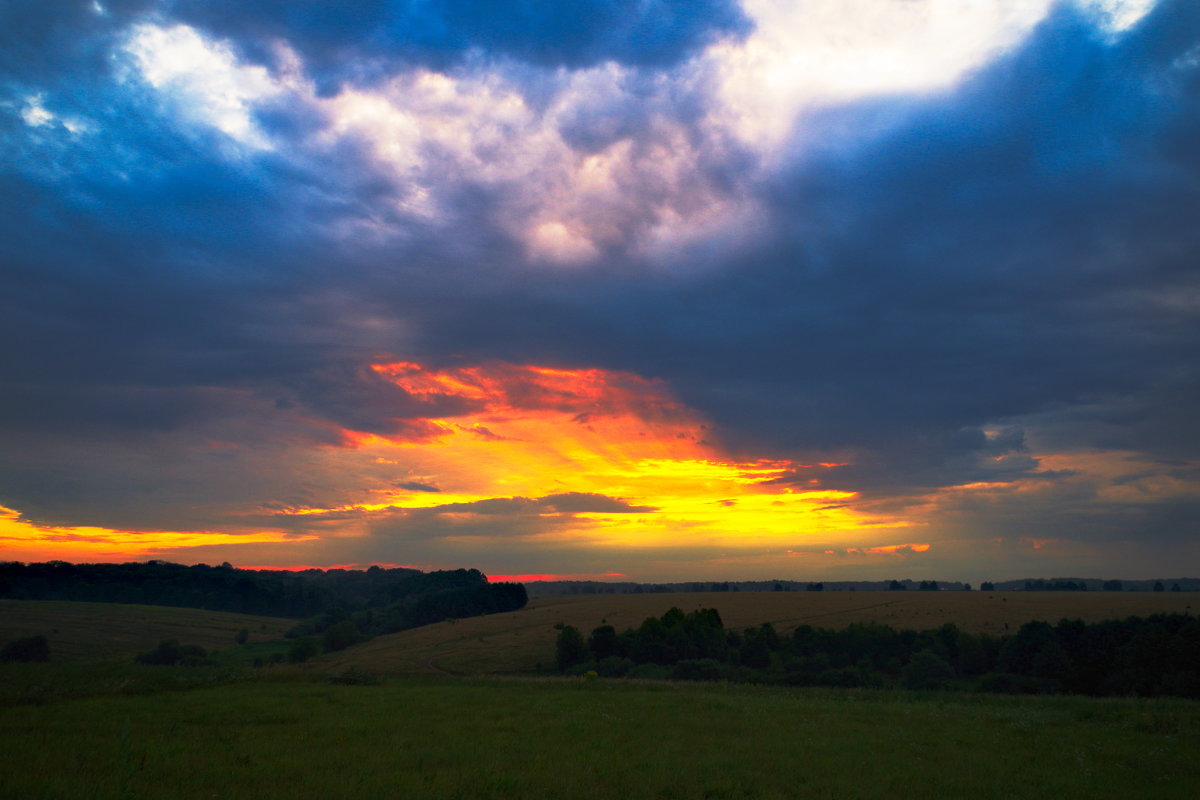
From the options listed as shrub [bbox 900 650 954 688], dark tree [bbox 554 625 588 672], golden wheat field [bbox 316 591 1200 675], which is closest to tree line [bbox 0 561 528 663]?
golden wheat field [bbox 316 591 1200 675]

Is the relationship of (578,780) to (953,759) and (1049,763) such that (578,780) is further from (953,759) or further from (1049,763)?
(1049,763)

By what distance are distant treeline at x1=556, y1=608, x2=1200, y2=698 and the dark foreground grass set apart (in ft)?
69.0

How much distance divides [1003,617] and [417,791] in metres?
94.3

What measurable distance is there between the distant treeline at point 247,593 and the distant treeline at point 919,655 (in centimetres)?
7338

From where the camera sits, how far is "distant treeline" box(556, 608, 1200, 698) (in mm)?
44250

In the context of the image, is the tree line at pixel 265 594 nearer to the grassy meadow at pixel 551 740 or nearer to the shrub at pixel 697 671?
the shrub at pixel 697 671

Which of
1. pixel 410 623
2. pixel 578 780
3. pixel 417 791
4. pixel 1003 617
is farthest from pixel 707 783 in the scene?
pixel 410 623

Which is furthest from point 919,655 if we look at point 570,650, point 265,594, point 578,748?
point 265,594

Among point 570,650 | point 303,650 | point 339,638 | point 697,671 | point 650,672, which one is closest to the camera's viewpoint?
point 697,671

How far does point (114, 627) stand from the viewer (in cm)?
9619

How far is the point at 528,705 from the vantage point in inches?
983

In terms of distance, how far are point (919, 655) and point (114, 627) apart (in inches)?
4240

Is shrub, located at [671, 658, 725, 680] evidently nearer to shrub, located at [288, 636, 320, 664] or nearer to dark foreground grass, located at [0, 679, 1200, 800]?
dark foreground grass, located at [0, 679, 1200, 800]

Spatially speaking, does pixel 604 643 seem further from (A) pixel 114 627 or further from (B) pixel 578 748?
(A) pixel 114 627
